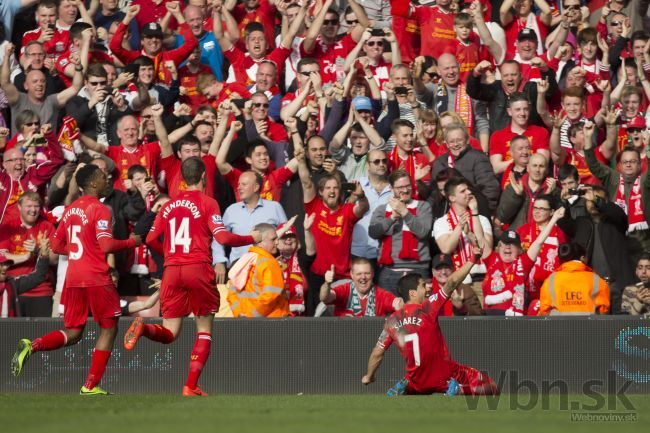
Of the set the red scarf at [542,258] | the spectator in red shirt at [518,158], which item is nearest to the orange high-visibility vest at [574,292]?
the red scarf at [542,258]

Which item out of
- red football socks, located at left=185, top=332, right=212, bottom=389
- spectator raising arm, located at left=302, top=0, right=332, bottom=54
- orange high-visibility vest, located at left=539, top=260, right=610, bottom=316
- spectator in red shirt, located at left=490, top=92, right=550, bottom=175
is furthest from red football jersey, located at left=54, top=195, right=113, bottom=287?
spectator raising arm, located at left=302, top=0, right=332, bottom=54

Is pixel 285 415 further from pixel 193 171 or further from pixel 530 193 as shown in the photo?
pixel 530 193

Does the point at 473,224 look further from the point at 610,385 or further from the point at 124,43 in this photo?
the point at 124,43

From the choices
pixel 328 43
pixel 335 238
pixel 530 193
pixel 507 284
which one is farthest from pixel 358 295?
pixel 328 43

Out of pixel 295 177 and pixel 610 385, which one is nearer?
pixel 610 385

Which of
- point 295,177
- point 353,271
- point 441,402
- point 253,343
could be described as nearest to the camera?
point 441,402

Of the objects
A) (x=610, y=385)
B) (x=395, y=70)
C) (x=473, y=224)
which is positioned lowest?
(x=610, y=385)

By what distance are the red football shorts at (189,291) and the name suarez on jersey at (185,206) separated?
17.4 inches

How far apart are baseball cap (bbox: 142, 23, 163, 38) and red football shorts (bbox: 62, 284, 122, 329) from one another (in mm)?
6669

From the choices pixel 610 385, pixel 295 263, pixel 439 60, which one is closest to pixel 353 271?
pixel 295 263

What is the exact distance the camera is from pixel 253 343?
12664mm

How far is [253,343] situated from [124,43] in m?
6.44

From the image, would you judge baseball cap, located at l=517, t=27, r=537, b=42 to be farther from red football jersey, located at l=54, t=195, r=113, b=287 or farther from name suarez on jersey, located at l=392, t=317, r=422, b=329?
red football jersey, located at l=54, t=195, r=113, b=287

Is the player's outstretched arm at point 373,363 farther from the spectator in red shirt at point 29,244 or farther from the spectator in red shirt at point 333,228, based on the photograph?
the spectator in red shirt at point 29,244
